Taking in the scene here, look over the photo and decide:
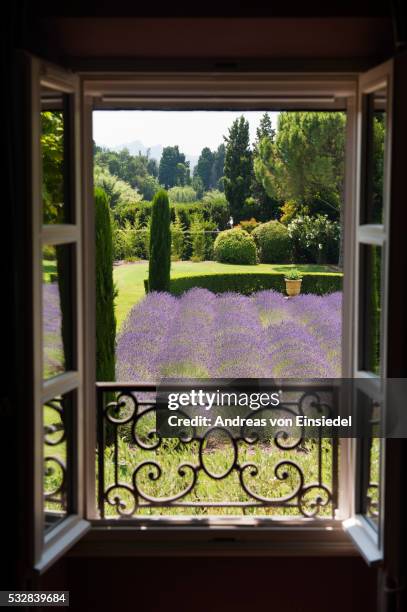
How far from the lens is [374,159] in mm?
2719

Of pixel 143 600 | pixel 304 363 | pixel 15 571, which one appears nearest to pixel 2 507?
pixel 15 571

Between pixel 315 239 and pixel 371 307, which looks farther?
pixel 315 239

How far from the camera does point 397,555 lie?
233cm

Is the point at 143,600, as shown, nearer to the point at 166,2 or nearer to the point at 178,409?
the point at 178,409

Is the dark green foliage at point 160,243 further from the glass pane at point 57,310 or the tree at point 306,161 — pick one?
the glass pane at point 57,310

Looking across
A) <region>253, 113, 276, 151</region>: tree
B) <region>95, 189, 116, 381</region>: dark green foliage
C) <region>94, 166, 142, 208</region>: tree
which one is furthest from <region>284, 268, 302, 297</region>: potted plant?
<region>95, 189, 116, 381</region>: dark green foliage

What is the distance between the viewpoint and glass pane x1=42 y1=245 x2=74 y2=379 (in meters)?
2.47

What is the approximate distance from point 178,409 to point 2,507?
1.03 metres

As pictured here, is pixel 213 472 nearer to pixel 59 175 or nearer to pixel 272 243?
pixel 272 243

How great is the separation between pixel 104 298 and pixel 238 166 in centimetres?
393

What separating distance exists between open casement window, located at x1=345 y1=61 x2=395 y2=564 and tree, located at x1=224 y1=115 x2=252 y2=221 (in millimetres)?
7338

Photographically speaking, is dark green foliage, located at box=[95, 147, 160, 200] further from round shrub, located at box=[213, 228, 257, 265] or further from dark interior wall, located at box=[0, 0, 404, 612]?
Result: dark interior wall, located at box=[0, 0, 404, 612]

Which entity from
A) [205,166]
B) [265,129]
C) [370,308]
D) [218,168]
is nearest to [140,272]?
[205,166]

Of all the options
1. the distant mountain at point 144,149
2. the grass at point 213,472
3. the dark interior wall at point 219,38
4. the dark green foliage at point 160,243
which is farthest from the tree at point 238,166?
the dark interior wall at point 219,38
